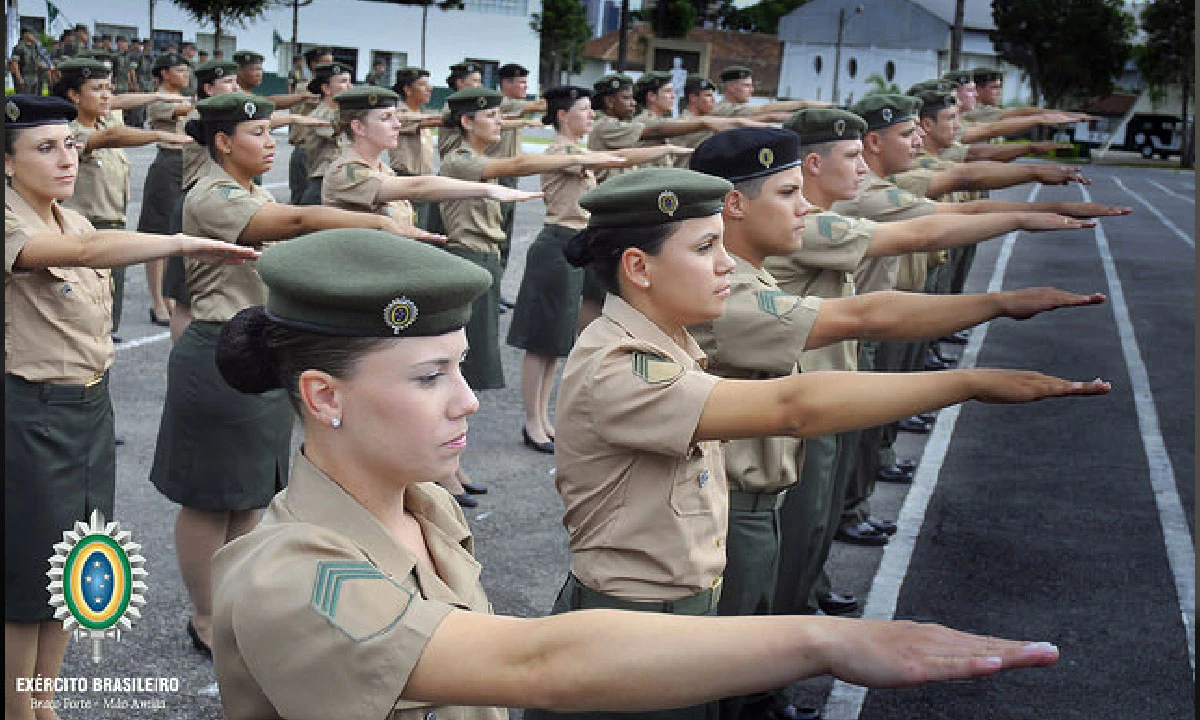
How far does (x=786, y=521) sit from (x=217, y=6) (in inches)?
1431

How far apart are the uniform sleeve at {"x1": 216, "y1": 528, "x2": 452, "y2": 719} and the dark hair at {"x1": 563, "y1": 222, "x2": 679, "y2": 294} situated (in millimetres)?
1746

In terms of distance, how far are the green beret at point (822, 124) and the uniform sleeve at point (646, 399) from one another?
8.61ft

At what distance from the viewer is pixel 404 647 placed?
1.93m

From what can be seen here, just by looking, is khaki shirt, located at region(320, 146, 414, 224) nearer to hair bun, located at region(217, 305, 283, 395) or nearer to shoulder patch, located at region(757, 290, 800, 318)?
shoulder patch, located at region(757, 290, 800, 318)

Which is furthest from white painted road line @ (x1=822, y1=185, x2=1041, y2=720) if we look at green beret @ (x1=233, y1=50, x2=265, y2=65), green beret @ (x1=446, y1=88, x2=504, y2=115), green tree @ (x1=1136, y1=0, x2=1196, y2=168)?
green tree @ (x1=1136, y1=0, x2=1196, y2=168)

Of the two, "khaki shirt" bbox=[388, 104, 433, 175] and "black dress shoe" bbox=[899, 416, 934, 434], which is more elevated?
"khaki shirt" bbox=[388, 104, 433, 175]

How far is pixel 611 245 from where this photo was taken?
3656 millimetres

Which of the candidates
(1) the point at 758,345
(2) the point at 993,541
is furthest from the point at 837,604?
(1) the point at 758,345

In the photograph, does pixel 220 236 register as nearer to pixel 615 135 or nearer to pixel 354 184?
pixel 354 184

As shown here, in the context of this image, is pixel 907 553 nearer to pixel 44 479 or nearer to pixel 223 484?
pixel 223 484

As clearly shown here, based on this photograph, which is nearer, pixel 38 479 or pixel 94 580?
pixel 38 479

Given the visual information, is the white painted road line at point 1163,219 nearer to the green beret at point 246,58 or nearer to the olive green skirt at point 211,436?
the green beret at point 246,58

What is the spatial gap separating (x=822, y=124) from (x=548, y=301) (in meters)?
4.01

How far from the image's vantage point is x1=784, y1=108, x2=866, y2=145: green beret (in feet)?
18.6
